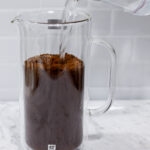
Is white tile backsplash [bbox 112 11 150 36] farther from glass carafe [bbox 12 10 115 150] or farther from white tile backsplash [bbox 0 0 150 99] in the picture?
glass carafe [bbox 12 10 115 150]

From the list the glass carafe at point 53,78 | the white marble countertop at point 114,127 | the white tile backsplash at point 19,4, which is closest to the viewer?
the glass carafe at point 53,78

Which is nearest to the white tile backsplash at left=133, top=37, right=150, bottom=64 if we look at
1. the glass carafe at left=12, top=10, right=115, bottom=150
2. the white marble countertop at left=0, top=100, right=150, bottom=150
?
the white marble countertop at left=0, top=100, right=150, bottom=150

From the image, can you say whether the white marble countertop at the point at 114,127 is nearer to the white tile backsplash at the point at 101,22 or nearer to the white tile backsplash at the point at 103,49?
the white tile backsplash at the point at 103,49

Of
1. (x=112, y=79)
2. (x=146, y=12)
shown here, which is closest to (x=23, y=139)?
(x=112, y=79)

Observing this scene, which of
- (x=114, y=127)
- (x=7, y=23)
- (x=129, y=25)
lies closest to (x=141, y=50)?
(x=129, y=25)

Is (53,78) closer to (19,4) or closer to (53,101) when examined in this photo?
(53,101)

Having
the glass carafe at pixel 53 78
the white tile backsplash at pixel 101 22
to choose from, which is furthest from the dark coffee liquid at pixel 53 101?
the white tile backsplash at pixel 101 22
